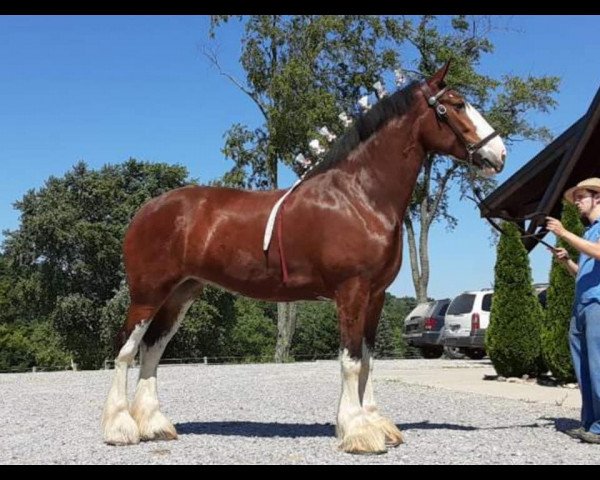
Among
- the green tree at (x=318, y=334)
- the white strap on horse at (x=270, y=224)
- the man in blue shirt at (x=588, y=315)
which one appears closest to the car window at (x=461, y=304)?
the man in blue shirt at (x=588, y=315)

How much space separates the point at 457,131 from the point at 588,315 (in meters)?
1.74

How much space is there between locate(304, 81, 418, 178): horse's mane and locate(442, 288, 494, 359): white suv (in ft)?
44.1

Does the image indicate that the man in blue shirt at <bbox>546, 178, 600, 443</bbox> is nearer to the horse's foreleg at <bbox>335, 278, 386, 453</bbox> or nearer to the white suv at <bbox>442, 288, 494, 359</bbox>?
the horse's foreleg at <bbox>335, 278, 386, 453</bbox>

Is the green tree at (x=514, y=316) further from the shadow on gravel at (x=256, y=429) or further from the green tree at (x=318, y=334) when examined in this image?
the green tree at (x=318, y=334)

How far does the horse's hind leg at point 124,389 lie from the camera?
5.50 meters

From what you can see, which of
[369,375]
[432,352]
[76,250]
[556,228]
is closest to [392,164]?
[556,228]

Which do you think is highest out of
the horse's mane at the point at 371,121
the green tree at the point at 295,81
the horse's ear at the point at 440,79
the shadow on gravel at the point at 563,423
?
the green tree at the point at 295,81

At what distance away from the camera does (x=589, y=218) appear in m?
5.56

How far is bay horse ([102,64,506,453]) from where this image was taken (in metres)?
5.24

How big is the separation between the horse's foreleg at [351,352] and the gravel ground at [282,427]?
8.9 inches

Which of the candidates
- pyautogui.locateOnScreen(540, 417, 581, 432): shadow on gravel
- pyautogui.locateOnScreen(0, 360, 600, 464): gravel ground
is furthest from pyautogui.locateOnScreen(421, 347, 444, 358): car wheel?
pyautogui.locateOnScreen(540, 417, 581, 432): shadow on gravel

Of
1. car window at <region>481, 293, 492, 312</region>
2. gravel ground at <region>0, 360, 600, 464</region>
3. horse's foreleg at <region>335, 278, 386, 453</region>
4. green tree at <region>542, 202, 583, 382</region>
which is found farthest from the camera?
car window at <region>481, 293, 492, 312</region>

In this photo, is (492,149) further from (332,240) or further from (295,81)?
(295,81)
